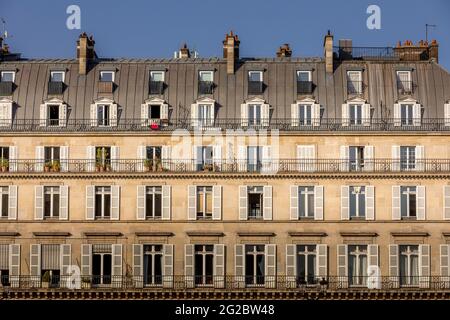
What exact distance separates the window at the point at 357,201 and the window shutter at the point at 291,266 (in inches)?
167

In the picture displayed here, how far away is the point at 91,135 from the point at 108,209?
472cm

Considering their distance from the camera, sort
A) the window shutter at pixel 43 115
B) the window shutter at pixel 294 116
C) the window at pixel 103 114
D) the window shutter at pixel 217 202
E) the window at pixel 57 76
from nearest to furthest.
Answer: the window shutter at pixel 217 202 → the window shutter at pixel 294 116 → the window shutter at pixel 43 115 → the window at pixel 103 114 → the window at pixel 57 76

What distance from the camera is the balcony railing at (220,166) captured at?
81.9 m

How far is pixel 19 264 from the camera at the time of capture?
8144cm

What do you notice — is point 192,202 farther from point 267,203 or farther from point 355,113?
point 355,113

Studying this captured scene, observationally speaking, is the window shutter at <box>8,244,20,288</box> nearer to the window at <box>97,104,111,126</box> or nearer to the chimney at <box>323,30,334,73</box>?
the window at <box>97,104,111,126</box>

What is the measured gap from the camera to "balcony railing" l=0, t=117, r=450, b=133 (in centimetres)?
8238

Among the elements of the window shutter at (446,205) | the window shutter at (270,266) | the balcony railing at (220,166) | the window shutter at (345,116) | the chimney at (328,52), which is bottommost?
the window shutter at (270,266)

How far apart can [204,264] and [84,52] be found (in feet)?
52.1

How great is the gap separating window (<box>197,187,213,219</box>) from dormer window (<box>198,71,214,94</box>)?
6386 mm

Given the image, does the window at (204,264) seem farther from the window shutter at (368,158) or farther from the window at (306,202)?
the window shutter at (368,158)

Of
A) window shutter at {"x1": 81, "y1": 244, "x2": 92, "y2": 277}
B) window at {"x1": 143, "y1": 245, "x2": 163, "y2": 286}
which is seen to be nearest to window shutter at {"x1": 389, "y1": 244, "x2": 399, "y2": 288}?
window at {"x1": 143, "y1": 245, "x2": 163, "y2": 286}

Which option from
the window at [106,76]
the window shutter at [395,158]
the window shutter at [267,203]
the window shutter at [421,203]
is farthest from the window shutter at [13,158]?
the window shutter at [421,203]

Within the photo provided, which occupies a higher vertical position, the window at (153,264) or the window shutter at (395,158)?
the window shutter at (395,158)
